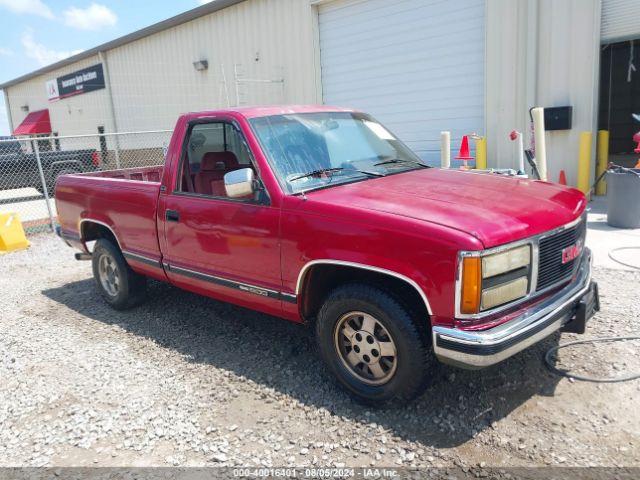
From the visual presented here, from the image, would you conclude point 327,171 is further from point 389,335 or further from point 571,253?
point 571,253

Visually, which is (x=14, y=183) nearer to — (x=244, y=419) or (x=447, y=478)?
(x=244, y=419)

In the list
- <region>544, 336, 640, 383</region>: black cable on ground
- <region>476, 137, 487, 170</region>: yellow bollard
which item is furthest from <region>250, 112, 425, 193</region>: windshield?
<region>476, 137, 487, 170</region>: yellow bollard

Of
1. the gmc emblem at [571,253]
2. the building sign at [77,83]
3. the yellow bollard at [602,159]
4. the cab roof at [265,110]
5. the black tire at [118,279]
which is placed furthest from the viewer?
the building sign at [77,83]

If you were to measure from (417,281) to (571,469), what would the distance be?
3.97ft

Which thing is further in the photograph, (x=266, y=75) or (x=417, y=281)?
(x=266, y=75)

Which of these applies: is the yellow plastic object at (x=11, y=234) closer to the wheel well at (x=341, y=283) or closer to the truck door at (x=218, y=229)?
the truck door at (x=218, y=229)

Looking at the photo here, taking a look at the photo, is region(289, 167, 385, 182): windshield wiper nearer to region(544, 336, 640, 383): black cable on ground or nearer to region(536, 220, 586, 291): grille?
region(536, 220, 586, 291): grille

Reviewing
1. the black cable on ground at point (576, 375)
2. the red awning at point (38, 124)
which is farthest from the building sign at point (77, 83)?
the black cable on ground at point (576, 375)

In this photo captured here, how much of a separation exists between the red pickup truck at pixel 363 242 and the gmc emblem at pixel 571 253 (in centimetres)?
2

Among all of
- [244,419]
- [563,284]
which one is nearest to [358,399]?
[244,419]

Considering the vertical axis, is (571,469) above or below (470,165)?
below

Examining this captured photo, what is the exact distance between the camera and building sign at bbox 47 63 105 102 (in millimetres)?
22188

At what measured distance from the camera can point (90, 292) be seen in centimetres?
622

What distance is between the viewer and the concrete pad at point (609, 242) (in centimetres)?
586
